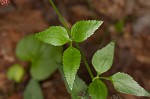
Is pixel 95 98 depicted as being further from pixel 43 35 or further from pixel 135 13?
pixel 135 13

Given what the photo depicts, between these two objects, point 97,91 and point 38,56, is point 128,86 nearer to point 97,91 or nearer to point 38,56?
point 97,91

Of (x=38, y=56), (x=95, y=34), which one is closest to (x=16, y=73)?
(x=38, y=56)

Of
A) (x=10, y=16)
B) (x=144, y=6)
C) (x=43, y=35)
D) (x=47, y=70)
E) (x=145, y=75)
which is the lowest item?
(x=145, y=75)

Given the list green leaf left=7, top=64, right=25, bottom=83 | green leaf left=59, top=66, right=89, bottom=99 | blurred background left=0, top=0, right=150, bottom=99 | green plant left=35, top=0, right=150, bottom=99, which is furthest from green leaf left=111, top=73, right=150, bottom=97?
green leaf left=7, top=64, right=25, bottom=83

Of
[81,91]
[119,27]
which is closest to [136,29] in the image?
[119,27]

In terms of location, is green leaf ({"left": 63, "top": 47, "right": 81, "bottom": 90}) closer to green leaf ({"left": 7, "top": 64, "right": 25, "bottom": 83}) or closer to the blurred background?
the blurred background

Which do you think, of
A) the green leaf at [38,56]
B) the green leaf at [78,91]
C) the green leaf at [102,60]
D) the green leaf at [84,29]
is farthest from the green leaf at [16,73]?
the green leaf at [84,29]
